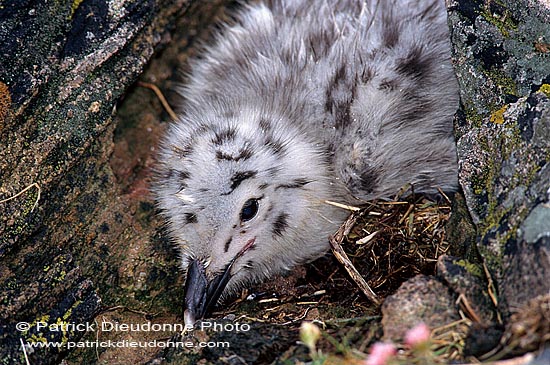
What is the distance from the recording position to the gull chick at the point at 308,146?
313 centimetres

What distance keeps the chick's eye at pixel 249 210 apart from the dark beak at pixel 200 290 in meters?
0.23

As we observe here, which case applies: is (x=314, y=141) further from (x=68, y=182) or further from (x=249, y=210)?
(x=68, y=182)

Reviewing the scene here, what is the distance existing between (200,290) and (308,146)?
801 mm

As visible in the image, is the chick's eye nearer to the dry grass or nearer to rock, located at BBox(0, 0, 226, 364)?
the dry grass

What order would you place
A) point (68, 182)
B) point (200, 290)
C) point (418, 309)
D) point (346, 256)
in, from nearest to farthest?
point (418, 309) → point (200, 290) → point (346, 256) → point (68, 182)

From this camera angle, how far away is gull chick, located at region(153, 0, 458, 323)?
10.3 feet

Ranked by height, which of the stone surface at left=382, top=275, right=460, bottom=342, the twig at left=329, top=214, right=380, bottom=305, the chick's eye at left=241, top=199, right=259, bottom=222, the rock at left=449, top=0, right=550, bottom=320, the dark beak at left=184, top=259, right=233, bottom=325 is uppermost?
the rock at left=449, top=0, right=550, bottom=320

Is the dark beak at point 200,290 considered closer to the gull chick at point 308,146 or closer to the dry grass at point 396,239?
the gull chick at point 308,146

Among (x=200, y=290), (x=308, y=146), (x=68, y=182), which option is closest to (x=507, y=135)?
(x=308, y=146)

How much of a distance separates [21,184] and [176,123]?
0.82 metres

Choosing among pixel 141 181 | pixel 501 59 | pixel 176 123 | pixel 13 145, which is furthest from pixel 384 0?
pixel 13 145

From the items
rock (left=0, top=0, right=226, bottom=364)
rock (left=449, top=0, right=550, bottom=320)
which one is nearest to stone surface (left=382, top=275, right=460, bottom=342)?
rock (left=449, top=0, right=550, bottom=320)

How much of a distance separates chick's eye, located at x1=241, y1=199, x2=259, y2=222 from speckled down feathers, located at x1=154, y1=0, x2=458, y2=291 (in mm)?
20

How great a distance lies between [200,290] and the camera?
10.1ft
